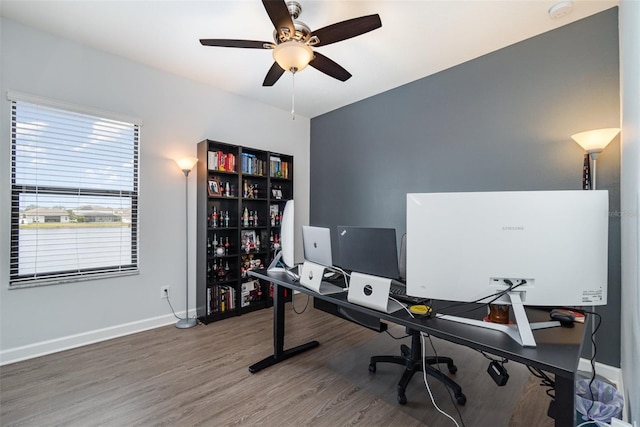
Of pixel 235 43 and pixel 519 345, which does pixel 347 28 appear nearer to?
pixel 235 43

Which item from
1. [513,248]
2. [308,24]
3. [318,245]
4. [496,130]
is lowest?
[318,245]

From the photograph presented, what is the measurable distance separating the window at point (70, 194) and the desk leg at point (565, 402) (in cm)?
340

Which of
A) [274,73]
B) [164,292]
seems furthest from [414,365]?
[164,292]

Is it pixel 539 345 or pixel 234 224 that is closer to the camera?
pixel 539 345

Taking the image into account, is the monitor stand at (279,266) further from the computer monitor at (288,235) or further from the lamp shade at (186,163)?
the lamp shade at (186,163)

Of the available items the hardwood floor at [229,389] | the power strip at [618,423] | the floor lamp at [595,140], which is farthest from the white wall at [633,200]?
the hardwood floor at [229,389]

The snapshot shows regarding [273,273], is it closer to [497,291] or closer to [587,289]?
[497,291]

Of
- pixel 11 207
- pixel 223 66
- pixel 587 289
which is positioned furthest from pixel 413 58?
pixel 11 207

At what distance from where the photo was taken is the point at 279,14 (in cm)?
171

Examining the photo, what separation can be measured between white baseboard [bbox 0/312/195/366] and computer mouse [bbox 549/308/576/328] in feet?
11.2

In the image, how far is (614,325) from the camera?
2.09 meters

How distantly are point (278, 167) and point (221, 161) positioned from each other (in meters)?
0.90

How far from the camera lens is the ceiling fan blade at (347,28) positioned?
69.1 inches

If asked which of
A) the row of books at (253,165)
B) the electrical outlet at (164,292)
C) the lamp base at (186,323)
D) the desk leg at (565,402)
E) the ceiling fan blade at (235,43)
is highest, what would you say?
the ceiling fan blade at (235,43)
